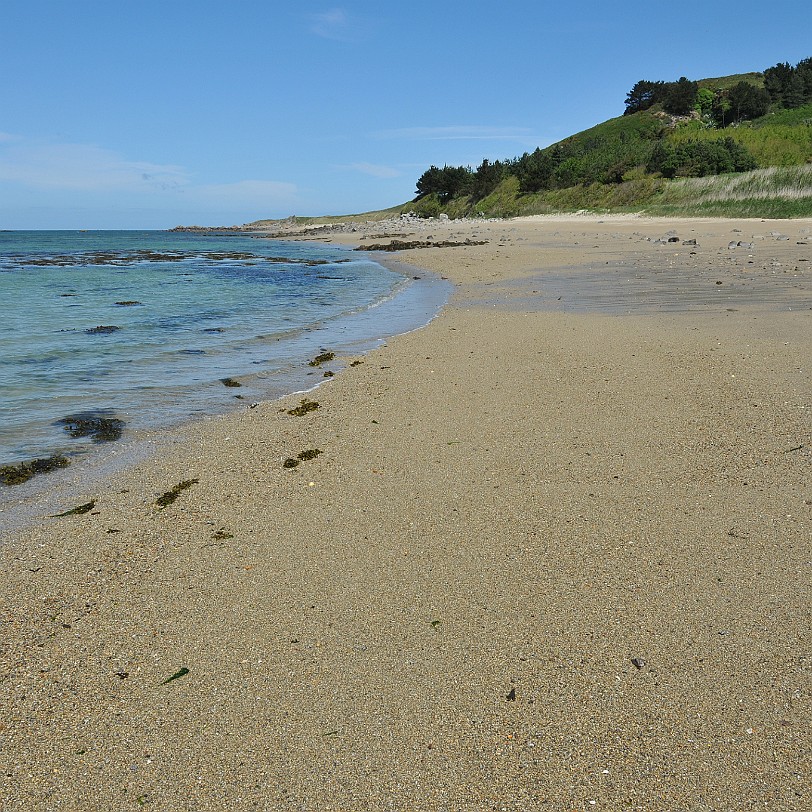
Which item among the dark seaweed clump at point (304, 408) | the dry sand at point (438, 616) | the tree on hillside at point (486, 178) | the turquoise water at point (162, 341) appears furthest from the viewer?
the tree on hillside at point (486, 178)

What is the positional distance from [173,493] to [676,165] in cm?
5004

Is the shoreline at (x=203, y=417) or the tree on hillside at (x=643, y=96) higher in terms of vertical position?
the tree on hillside at (x=643, y=96)

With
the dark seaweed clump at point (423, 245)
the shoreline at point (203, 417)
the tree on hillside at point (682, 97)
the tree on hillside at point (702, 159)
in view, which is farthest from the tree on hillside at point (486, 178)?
the shoreline at point (203, 417)

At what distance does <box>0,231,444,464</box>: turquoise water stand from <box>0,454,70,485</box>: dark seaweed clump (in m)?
0.33

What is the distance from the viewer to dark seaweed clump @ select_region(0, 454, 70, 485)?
5371mm

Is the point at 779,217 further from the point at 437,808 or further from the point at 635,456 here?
the point at 437,808

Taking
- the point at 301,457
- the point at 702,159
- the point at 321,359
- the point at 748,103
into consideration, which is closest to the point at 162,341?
the point at 321,359

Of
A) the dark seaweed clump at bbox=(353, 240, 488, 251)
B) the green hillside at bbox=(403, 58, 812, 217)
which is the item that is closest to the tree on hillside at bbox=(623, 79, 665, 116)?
the green hillside at bbox=(403, 58, 812, 217)

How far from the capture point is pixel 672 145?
49.2 metres

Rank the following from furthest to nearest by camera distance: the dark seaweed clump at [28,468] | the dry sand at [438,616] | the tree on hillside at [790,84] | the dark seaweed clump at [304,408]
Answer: the tree on hillside at [790,84]
the dark seaweed clump at [304,408]
the dark seaweed clump at [28,468]
the dry sand at [438,616]

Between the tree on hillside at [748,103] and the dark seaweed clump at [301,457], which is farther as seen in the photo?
the tree on hillside at [748,103]

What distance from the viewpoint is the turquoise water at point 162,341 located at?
25.2ft

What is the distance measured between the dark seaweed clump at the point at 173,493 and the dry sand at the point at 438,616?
0.08m

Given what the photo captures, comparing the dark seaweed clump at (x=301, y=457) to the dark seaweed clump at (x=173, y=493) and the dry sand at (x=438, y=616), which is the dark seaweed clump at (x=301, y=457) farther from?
the dark seaweed clump at (x=173, y=493)
